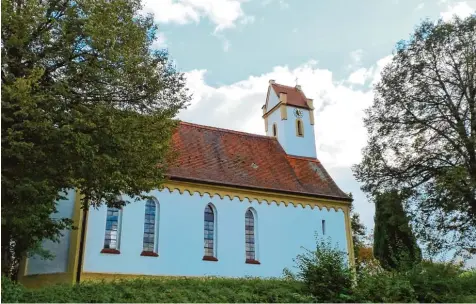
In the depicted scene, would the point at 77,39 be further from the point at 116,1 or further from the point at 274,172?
the point at 274,172

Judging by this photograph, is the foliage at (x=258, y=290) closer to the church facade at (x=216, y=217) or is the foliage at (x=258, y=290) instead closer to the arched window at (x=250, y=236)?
the church facade at (x=216, y=217)

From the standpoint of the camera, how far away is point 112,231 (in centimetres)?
1864

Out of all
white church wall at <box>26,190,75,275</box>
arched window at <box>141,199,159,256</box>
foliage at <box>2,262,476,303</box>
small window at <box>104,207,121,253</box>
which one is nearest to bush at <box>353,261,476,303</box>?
foliage at <box>2,262,476,303</box>

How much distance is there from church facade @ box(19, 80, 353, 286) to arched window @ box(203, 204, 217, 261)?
5 cm

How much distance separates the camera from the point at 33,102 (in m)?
10.6

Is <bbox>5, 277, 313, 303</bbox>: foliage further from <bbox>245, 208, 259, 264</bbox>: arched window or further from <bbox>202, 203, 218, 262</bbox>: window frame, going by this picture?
<bbox>245, 208, 259, 264</bbox>: arched window

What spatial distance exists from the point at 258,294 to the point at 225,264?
841cm

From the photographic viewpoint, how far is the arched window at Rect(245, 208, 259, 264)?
21.5 m

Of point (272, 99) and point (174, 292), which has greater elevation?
point (272, 99)

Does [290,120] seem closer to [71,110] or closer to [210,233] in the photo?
[210,233]

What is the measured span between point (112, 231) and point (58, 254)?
86.2 inches

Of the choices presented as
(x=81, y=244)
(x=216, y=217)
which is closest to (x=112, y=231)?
(x=81, y=244)

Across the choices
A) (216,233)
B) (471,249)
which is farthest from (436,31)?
(216,233)

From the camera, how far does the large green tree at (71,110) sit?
11.1 meters
